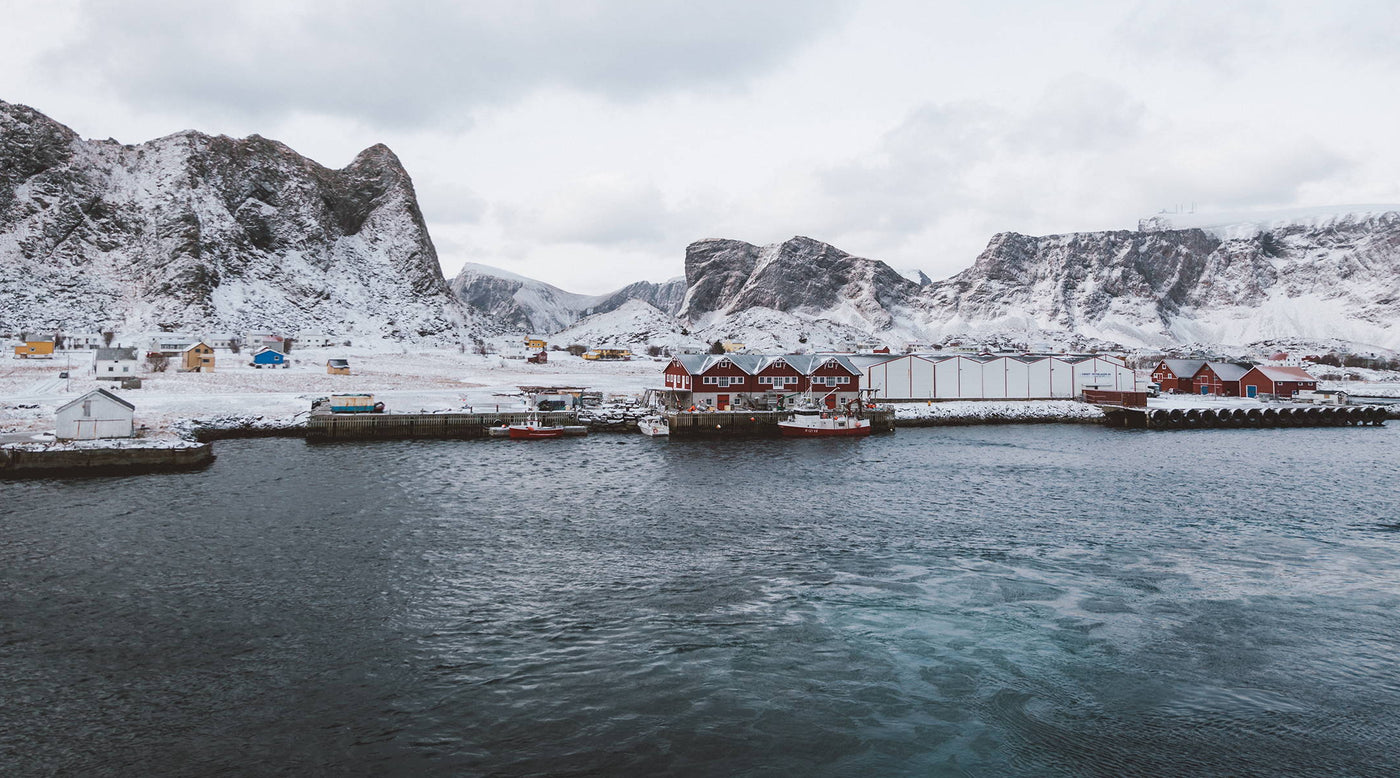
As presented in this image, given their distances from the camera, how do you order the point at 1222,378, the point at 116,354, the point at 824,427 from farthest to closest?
1. the point at 1222,378
2. the point at 116,354
3. the point at 824,427

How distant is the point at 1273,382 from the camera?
108m

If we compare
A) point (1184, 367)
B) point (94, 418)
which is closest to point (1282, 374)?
point (1184, 367)

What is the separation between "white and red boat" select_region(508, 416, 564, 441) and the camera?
66.1 metres

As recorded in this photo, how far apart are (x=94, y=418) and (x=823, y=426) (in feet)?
192

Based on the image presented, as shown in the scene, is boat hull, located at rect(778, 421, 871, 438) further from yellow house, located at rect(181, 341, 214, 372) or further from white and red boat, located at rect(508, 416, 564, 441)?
yellow house, located at rect(181, 341, 214, 372)

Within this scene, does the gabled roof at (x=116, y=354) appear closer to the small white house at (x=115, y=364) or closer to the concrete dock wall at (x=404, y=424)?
the small white house at (x=115, y=364)

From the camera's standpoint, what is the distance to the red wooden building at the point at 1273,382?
353ft

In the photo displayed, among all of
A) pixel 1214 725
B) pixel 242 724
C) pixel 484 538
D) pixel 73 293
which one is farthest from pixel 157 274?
pixel 1214 725

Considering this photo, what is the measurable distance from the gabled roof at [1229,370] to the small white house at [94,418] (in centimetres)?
13120

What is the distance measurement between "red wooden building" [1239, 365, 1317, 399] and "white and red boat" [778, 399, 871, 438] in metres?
71.2

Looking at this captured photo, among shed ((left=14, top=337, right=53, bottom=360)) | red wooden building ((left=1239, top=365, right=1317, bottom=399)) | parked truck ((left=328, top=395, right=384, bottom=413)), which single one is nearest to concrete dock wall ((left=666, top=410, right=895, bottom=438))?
parked truck ((left=328, top=395, right=384, bottom=413))

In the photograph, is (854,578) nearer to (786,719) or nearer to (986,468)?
(786,719)

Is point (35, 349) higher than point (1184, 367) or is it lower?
higher

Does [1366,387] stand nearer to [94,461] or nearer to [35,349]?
[94,461]
